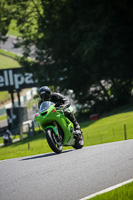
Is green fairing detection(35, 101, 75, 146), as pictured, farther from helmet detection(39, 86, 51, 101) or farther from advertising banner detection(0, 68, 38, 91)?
advertising banner detection(0, 68, 38, 91)

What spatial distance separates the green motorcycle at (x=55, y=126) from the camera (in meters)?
9.10

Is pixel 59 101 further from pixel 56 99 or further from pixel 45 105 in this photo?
pixel 45 105

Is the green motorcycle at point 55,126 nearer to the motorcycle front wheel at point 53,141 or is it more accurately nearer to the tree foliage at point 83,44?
the motorcycle front wheel at point 53,141

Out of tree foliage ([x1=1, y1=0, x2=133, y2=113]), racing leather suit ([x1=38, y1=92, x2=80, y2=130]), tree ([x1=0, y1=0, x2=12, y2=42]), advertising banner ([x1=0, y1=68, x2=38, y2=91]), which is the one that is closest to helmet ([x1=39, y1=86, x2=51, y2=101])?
racing leather suit ([x1=38, y1=92, x2=80, y2=130])

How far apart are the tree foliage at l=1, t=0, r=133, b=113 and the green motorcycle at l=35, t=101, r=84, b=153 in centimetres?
2495

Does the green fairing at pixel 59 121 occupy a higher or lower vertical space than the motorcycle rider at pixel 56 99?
lower

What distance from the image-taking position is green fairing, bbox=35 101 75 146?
30.1 ft

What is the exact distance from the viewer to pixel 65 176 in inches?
253

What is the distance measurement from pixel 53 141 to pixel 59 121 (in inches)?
24.2

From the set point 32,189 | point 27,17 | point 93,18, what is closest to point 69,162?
point 32,189

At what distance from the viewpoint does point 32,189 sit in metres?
5.79

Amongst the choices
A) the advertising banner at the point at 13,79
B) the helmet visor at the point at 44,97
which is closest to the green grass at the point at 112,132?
the helmet visor at the point at 44,97

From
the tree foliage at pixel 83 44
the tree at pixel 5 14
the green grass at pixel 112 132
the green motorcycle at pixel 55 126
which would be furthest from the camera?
the tree at pixel 5 14

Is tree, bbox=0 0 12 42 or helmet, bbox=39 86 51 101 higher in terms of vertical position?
tree, bbox=0 0 12 42
